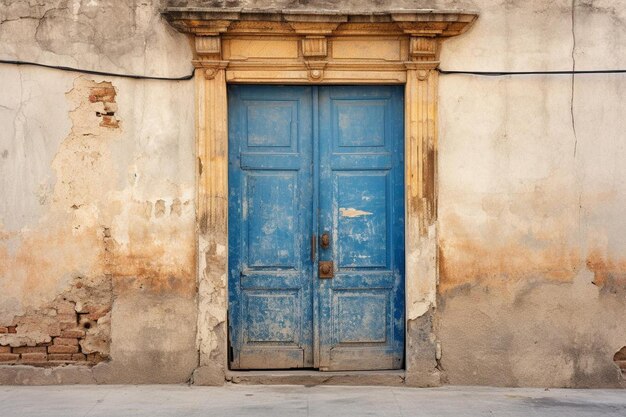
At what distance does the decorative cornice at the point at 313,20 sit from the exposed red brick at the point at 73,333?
2470 millimetres

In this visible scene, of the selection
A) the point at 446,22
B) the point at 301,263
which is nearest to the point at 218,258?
the point at 301,263

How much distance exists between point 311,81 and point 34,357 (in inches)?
120

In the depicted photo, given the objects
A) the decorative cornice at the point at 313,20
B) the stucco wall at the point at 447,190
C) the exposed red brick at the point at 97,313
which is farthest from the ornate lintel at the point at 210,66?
the exposed red brick at the point at 97,313

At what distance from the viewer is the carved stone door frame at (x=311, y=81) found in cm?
718

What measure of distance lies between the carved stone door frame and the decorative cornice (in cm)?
2

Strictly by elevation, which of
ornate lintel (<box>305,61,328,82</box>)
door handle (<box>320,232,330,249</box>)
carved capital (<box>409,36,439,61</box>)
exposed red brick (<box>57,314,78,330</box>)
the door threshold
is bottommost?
the door threshold

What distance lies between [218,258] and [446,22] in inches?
99.1

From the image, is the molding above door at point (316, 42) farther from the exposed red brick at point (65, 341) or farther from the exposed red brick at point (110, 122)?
the exposed red brick at point (65, 341)

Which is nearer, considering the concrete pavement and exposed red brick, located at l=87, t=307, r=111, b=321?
the concrete pavement

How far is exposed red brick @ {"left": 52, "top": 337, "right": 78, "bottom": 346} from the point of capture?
23.6 feet

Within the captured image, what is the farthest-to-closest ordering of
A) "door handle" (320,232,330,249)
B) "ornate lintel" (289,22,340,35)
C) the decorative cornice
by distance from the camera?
"door handle" (320,232,330,249) → "ornate lintel" (289,22,340,35) → the decorative cornice

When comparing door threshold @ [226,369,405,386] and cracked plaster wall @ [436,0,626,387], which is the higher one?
cracked plaster wall @ [436,0,626,387]

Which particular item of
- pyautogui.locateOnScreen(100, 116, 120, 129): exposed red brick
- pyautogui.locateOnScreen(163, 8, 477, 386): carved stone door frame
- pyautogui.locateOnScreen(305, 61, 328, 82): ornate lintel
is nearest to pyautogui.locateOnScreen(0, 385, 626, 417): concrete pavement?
pyautogui.locateOnScreen(163, 8, 477, 386): carved stone door frame

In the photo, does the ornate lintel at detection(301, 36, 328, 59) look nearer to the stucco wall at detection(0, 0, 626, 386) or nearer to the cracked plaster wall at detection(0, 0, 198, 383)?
the stucco wall at detection(0, 0, 626, 386)
